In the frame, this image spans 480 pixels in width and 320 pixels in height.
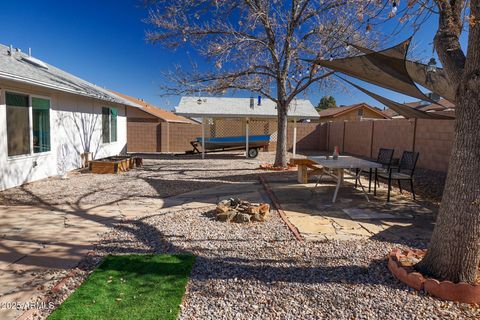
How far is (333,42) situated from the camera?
9812 millimetres

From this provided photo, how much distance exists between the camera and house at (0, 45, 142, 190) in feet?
23.6

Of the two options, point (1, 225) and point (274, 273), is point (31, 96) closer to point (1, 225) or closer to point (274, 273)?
point (1, 225)

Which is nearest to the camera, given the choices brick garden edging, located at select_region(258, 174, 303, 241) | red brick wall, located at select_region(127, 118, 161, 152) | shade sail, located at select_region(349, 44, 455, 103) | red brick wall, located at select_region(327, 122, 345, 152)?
shade sail, located at select_region(349, 44, 455, 103)

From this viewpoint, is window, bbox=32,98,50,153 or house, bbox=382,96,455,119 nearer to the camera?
window, bbox=32,98,50,153

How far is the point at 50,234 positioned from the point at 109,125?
33.0ft

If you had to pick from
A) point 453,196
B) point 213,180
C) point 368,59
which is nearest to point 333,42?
point 368,59

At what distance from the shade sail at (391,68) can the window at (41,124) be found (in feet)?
23.2

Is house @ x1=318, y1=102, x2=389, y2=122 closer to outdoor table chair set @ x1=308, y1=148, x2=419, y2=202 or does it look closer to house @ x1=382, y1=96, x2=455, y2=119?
house @ x1=382, y1=96, x2=455, y2=119

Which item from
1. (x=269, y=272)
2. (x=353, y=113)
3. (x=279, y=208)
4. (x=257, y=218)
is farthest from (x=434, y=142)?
(x=353, y=113)

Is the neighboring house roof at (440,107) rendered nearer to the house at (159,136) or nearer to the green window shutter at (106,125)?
the green window shutter at (106,125)

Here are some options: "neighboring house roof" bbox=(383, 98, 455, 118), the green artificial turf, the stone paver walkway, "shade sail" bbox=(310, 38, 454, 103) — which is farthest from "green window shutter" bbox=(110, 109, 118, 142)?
"neighboring house roof" bbox=(383, 98, 455, 118)

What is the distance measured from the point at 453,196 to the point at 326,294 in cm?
142

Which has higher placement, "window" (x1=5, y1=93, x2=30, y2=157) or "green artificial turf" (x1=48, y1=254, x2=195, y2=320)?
"window" (x1=5, y1=93, x2=30, y2=157)

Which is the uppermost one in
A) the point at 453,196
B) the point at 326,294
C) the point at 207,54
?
the point at 207,54
